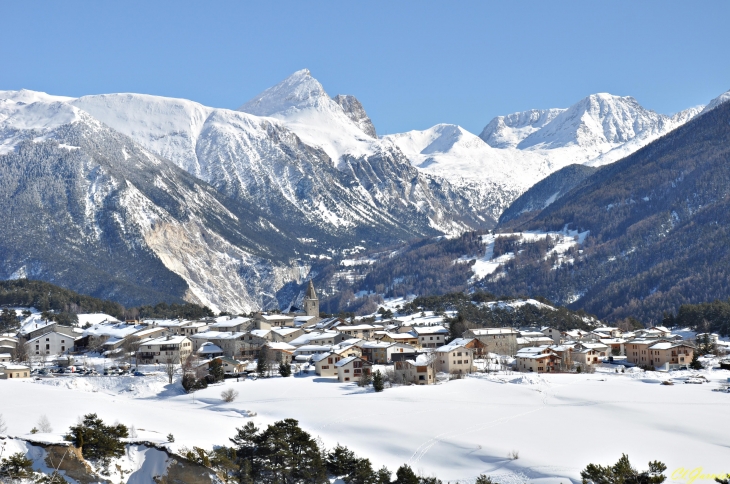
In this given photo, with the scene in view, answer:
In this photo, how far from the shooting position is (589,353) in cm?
Result: 10369

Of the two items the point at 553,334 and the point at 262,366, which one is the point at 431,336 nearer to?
the point at 553,334

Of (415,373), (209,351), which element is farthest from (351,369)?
(209,351)

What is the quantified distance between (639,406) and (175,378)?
42.3m

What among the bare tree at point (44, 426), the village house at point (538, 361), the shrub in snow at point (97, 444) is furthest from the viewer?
the village house at point (538, 361)

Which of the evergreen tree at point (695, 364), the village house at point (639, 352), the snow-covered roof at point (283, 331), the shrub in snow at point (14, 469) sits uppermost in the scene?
the snow-covered roof at point (283, 331)

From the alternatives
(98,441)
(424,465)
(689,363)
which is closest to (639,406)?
(424,465)

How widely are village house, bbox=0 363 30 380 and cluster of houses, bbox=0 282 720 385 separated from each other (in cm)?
9

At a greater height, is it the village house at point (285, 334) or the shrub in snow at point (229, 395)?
the village house at point (285, 334)

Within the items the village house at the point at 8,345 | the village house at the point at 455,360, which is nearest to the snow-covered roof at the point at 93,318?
the village house at the point at 8,345

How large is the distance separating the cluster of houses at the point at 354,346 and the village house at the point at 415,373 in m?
0.09

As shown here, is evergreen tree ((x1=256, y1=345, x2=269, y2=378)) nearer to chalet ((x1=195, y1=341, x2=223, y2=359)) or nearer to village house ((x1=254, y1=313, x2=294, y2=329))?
chalet ((x1=195, y1=341, x2=223, y2=359))

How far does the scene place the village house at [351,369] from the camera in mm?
88000

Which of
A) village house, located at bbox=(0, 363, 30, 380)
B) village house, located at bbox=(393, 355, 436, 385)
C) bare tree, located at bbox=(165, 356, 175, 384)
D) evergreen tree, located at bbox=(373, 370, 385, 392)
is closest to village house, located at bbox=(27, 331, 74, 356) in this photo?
bare tree, located at bbox=(165, 356, 175, 384)

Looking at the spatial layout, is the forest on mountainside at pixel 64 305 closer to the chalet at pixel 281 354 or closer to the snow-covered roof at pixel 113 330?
the snow-covered roof at pixel 113 330
